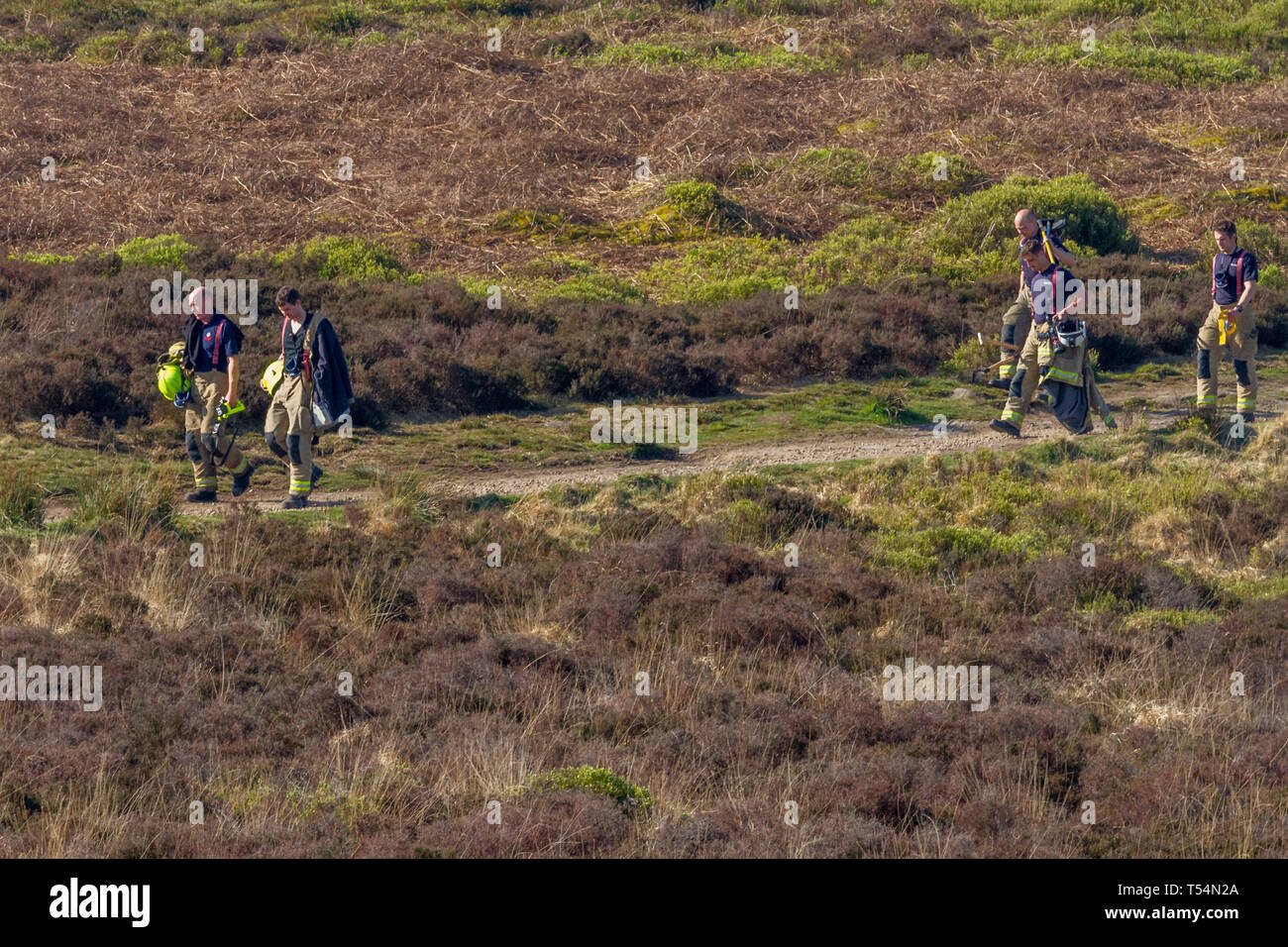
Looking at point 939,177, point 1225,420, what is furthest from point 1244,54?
point 1225,420

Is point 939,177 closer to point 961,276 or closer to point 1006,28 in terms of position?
point 961,276

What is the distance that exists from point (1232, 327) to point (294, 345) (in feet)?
30.1

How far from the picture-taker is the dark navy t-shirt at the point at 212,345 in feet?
42.2

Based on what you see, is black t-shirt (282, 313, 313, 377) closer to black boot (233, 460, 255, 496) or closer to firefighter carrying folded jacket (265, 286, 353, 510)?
firefighter carrying folded jacket (265, 286, 353, 510)

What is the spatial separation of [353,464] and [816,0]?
27.0m

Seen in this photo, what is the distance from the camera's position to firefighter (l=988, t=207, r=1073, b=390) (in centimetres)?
1375

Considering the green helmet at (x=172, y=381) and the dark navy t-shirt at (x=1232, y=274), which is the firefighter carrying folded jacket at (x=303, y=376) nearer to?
the green helmet at (x=172, y=381)

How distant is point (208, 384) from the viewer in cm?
1302

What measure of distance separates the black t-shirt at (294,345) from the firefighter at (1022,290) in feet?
20.0

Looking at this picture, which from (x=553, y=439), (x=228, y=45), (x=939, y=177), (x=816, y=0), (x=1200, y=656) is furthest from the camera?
(x=816, y=0)

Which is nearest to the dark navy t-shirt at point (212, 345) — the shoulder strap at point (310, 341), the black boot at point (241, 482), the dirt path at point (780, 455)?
the shoulder strap at point (310, 341)

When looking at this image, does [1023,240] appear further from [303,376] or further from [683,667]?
[303,376]

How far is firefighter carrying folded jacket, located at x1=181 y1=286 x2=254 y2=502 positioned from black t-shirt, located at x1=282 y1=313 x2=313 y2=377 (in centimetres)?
43

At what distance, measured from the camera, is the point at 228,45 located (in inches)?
1320
